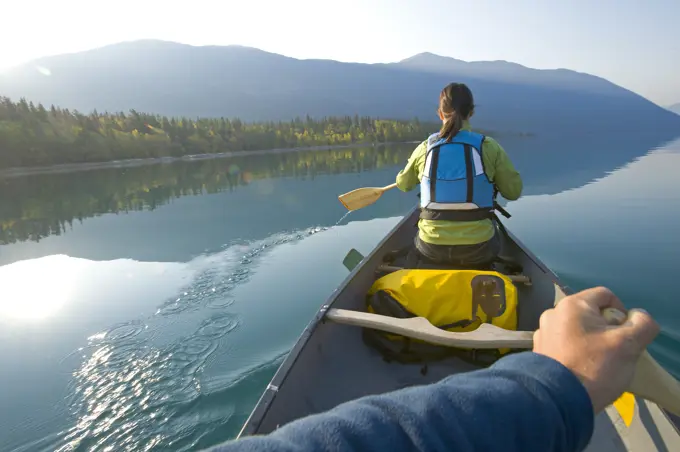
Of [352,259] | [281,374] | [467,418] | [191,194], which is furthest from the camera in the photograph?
[191,194]

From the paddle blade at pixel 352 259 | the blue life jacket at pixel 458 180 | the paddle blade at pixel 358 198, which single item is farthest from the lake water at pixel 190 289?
the blue life jacket at pixel 458 180

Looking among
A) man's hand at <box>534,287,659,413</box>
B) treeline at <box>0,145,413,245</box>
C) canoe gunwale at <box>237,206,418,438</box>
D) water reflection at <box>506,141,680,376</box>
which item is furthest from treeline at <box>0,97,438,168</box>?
man's hand at <box>534,287,659,413</box>

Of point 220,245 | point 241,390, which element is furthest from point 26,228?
point 241,390

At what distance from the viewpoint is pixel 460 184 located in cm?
425

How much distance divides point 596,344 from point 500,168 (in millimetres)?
3721

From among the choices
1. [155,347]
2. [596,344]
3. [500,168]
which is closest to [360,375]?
[596,344]

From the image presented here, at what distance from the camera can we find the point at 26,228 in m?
13.7

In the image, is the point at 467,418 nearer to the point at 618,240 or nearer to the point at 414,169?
the point at 414,169

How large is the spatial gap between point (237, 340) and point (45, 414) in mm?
2003

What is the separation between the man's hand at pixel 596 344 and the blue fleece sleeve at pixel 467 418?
42 millimetres

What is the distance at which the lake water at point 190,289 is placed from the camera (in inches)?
147

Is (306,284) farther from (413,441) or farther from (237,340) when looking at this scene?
(413,441)

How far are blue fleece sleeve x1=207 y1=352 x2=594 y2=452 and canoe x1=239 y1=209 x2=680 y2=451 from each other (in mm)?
1092

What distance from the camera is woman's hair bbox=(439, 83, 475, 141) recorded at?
4215 millimetres
